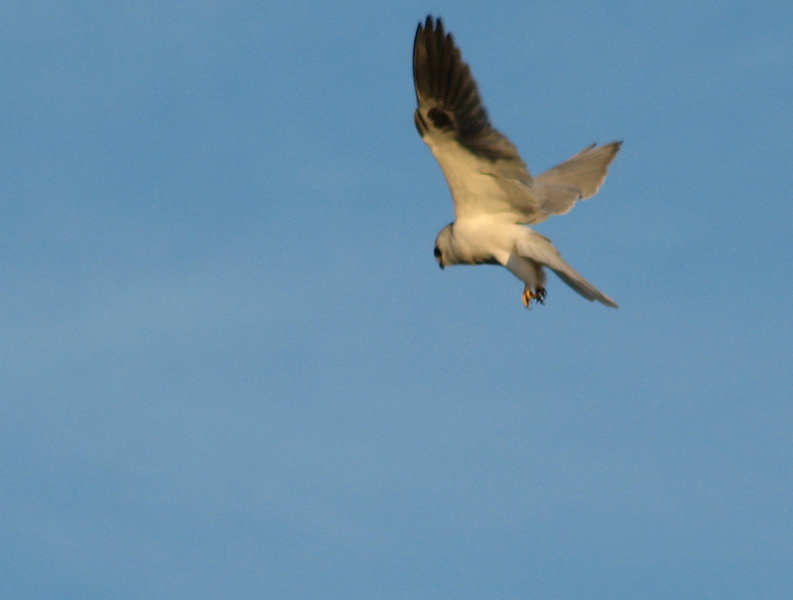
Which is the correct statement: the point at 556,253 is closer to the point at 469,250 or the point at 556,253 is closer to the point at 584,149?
the point at 469,250

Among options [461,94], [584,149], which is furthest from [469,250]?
[584,149]

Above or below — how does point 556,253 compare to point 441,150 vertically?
below

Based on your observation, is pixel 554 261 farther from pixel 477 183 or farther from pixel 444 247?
pixel 444 247

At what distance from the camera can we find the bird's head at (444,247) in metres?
11.1

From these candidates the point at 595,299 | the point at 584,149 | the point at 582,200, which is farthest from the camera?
the point at 584,149

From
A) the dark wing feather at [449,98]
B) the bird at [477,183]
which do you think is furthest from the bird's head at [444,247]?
the dark wing feather at [449,98]

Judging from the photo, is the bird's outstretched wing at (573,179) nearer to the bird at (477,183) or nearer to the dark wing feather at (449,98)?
the bird at (477,183)

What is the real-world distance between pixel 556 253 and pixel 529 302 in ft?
2.35

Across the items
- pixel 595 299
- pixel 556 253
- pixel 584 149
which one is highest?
pixel 584 149

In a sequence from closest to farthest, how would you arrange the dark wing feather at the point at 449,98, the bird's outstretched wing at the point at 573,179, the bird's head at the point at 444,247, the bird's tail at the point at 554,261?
the bird's tail at the point at 554,261 < the dark wing feather at the point at 449,98 < the bird's head at the point at 444,247 < the bird's outstretched wing at the point at 573,179

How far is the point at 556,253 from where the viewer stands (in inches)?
409

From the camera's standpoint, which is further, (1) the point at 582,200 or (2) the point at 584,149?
(2) the point at 584,149

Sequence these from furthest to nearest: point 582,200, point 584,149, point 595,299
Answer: point 584,149 → point 582,200 → point 595,299

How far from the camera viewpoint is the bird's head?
11.1 metres
